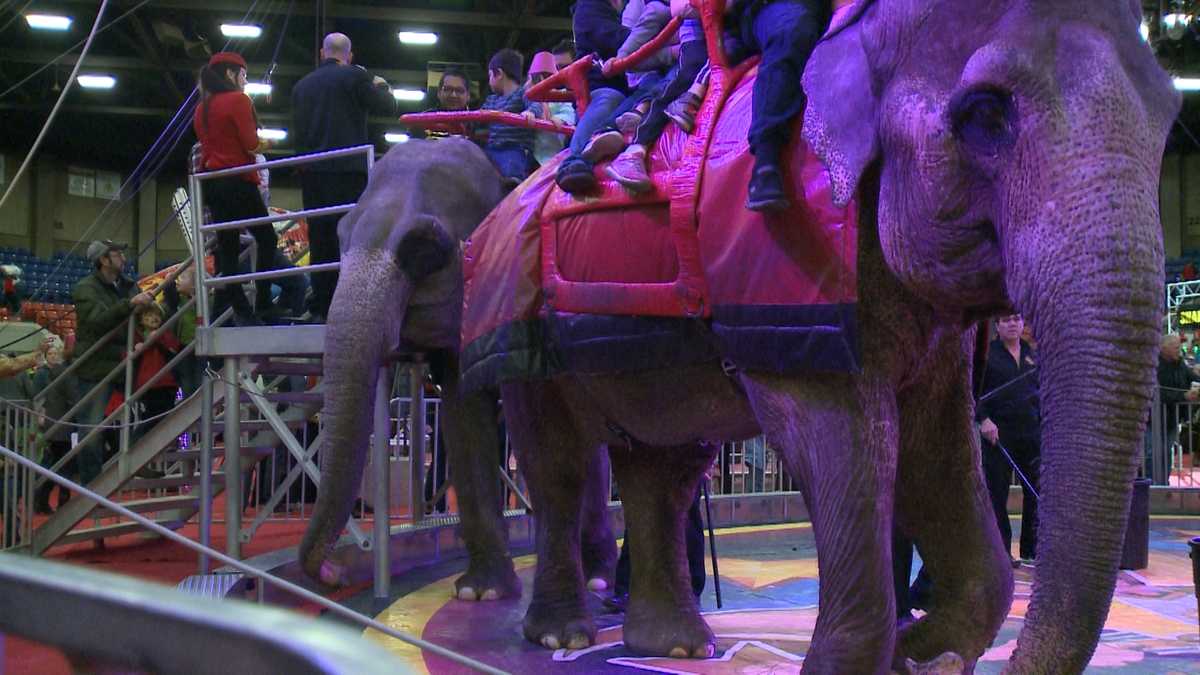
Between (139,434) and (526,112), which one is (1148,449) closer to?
(526,112)

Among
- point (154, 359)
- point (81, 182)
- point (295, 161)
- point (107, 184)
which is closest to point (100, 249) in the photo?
point (154, 359)

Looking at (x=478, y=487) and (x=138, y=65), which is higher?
(x=138, y=65)

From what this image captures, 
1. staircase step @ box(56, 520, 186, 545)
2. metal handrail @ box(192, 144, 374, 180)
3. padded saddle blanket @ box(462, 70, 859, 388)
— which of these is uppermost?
metal handrail @ box(192, 144, 374, 180)

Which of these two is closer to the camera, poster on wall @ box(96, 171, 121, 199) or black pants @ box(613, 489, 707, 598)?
black pants @ box(613, 489, 707, 598)

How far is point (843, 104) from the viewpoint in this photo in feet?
10.2

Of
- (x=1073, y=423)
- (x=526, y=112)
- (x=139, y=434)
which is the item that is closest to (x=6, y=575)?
(x=1073, y=423)

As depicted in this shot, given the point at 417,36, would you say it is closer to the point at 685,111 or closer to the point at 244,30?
the point at 244,30

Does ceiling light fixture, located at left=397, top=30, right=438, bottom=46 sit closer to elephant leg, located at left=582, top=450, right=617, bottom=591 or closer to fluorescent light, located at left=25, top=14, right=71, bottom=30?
fluorescent light, located at left=25, top=14, right=71, bottom=30

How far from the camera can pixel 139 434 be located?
1070cm

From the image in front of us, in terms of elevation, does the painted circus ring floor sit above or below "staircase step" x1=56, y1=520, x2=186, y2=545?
below

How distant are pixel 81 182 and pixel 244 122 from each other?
28.1 metres

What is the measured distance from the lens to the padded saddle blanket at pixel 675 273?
3156mm

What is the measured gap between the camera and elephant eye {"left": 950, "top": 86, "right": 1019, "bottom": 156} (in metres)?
2.70

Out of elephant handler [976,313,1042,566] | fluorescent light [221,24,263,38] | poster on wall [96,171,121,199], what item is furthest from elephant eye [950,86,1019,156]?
poster on wall [96,171,121,199]
